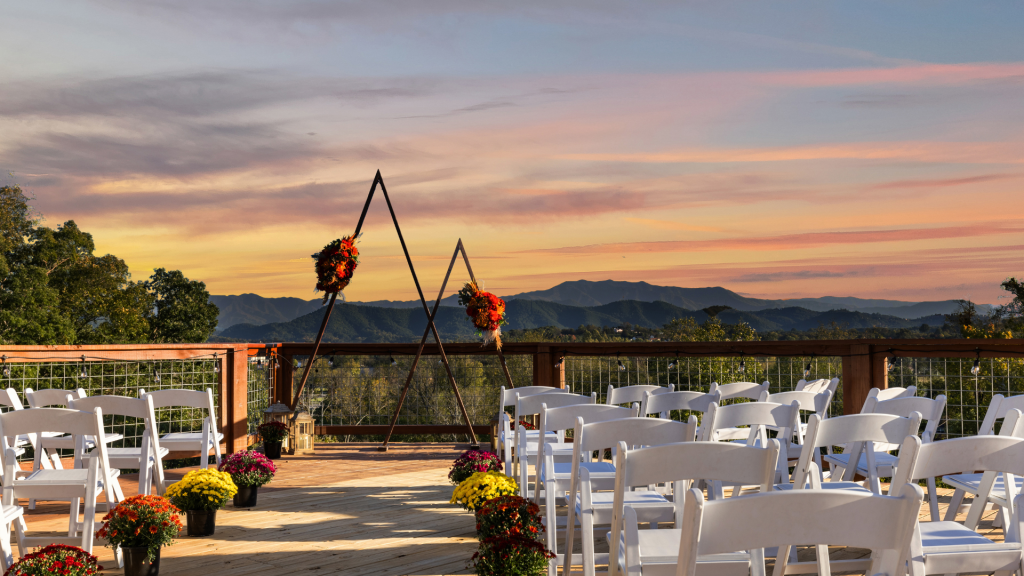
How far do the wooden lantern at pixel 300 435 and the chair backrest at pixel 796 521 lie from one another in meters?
6.60

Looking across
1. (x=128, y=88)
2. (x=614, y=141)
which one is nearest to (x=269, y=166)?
(x=128, y=88)

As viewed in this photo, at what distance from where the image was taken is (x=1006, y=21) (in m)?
11.3

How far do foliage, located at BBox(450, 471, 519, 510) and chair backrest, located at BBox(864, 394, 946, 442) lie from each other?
1921 millimetres

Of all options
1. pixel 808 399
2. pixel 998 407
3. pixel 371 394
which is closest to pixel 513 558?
pixel 808 399

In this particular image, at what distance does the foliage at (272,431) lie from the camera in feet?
24.0

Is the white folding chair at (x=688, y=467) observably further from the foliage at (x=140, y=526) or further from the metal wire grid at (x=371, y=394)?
the metal wire grid at (x=371, y=394)

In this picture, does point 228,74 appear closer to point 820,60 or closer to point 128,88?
point 128,88

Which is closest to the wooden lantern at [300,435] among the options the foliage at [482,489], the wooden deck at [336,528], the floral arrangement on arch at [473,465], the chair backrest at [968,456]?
the wooden deck at [336,528]

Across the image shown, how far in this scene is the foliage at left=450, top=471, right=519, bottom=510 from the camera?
13.1 ft

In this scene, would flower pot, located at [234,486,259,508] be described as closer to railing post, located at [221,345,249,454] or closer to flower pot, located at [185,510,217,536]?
flower pot, located at [185,510,217,536]

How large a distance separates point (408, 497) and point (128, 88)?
11478 millimetres

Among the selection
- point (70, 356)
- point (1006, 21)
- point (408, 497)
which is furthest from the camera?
point (1006, 21)

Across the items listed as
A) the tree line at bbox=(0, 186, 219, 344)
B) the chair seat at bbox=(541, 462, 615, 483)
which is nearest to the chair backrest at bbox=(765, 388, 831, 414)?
the chair seat at bbox=(541, 462, 615, 483)

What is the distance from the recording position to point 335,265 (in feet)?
24.4
